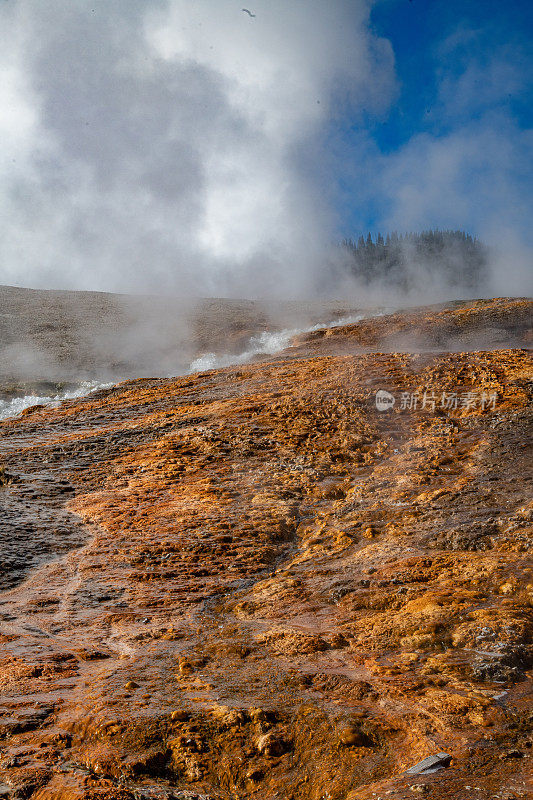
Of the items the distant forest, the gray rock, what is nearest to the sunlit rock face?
the gray rock

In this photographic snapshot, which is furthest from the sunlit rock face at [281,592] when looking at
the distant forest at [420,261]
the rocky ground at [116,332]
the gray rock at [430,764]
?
the distant forest at [420,261]

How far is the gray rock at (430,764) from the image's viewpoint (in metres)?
2.69

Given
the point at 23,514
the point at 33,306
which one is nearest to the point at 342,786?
the point at 23,514

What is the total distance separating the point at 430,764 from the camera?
2.71 metres

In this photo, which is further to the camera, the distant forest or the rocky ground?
the distant forest

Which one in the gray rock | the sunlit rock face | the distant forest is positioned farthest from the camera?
the distant forest

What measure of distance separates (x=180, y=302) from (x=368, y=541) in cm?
3522

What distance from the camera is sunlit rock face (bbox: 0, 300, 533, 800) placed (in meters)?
2.96

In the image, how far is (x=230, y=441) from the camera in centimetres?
1025

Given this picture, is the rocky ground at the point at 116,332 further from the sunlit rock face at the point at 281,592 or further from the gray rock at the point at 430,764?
the gray rock at the point at 430,764

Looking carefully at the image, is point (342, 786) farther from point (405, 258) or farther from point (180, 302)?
point (405, 258)

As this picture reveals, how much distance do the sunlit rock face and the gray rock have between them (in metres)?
0.02

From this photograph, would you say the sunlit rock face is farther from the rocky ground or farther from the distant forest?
the distant forest

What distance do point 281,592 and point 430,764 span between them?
295 centimetres
